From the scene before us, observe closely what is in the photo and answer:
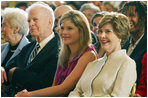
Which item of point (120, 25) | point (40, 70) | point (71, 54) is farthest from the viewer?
point (40, 70)

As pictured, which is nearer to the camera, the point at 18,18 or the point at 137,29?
the point at 137,29

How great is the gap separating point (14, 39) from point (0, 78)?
1.90 ft

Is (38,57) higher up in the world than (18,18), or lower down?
lower down

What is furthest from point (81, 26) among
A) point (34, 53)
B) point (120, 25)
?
point (34, 53)

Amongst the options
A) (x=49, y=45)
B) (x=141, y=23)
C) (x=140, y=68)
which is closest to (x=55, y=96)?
(x=49, y=45)

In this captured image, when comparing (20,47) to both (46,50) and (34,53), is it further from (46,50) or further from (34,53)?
(46,50)

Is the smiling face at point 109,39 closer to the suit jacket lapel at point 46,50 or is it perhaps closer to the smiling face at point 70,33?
the smiling face at point 70,33

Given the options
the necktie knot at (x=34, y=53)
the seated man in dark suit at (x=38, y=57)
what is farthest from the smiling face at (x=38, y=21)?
the necktie knot at (x=34, y=53)

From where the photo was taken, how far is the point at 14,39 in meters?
5.27

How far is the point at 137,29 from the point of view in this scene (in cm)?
453

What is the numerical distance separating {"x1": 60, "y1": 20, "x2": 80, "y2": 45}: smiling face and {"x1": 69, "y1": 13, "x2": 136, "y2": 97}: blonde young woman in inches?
12.7

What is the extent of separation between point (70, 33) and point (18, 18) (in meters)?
1.03

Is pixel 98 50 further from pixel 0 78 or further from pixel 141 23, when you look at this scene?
pixel 0 78

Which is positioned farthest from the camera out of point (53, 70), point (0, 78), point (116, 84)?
point (0, 78)
